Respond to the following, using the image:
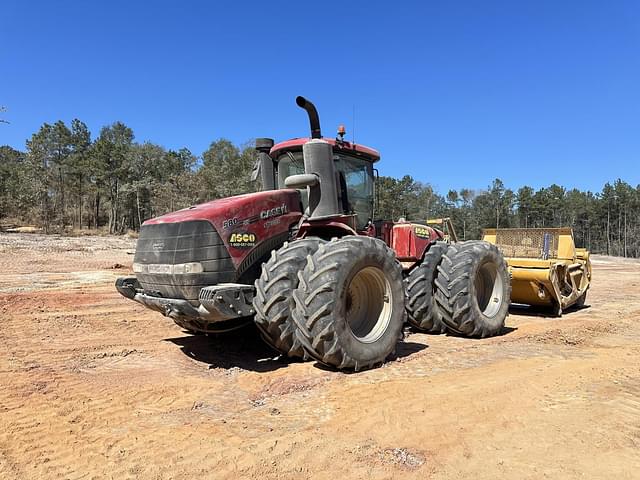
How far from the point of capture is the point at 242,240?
516cm

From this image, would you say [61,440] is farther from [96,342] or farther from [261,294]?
[96,342]

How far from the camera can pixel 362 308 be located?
18.8 feet

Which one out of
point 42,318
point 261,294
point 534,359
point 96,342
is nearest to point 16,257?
point 42,318

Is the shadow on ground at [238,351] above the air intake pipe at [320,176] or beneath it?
beneath

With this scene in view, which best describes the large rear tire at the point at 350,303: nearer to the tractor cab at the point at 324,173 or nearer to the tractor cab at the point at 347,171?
the tractor cab at the point at 324,173

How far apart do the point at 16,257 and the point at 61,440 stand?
1850 centimetres

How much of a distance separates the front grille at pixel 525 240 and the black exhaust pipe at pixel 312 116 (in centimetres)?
684

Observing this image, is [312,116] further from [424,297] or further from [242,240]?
[424,297]

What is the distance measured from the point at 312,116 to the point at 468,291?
325 centimetres

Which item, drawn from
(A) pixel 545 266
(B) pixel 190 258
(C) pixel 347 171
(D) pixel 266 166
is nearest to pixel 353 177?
(C) pixel 347 171

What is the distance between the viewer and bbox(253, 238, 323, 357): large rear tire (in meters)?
4.70

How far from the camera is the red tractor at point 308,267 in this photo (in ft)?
15.5

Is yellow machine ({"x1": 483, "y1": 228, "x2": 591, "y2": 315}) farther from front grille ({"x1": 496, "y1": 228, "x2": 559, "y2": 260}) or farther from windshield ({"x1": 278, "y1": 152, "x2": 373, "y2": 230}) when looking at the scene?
windshield ({"x1": 278, "y1": 152, "x2": 373, "y2": 230})

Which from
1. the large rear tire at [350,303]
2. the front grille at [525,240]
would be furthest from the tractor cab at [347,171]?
the front grille at [525,240]
